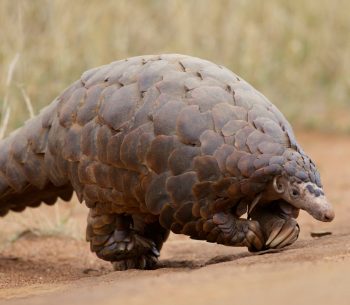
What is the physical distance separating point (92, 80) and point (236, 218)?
1.00 m

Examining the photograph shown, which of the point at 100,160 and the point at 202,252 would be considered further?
the point at 202,252

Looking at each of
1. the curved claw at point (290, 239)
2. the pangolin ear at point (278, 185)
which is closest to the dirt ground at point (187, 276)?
the curved claw at point (290, 239)

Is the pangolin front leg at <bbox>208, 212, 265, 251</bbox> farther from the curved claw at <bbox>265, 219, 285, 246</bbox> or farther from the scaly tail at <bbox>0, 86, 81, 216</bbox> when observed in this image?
the scaly tail at <bbox>0, 86, 81, 216</bbox>

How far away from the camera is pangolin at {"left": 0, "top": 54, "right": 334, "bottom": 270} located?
450 cm

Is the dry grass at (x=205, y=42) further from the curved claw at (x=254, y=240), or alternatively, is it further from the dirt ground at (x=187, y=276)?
the curved claw at (x=254, y=240)

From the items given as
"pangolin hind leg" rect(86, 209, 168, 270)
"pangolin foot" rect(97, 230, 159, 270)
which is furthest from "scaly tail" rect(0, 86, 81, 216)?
"pangolin foot" rect(97, 230, 159, 270)

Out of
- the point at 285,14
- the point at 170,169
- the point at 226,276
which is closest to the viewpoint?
the point at 226,276

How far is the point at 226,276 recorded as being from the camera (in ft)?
12.6

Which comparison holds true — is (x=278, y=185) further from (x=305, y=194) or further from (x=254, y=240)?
(x=254, y=240)

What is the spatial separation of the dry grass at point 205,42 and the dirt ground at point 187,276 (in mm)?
2184

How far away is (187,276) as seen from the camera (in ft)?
12.9

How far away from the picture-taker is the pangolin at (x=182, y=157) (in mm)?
4500

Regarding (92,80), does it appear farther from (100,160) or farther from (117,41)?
(117,41)

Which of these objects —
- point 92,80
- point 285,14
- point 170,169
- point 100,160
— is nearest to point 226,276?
point 170,169
